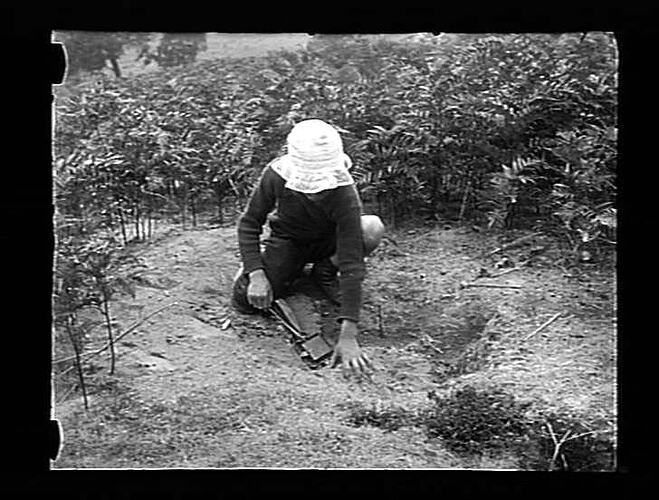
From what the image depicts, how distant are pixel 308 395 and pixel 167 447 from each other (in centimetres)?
34

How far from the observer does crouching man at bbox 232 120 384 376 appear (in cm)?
243

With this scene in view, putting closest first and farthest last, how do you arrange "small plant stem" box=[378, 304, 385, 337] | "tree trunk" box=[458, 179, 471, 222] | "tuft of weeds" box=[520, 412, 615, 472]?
"tuft of weeds" box=[520, 412, 615, 472], "small plant stem" box=[378, 304, 385, 337], "tree trunk" box=[458, 179, 471, 222]

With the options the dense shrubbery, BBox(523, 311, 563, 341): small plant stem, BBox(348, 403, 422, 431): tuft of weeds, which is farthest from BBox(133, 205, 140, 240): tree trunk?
BBox(523, 311, 563, 341): small plant stem

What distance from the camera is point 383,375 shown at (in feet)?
8.02

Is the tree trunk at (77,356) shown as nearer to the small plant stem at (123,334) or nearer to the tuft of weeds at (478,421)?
the small plant stem at (123,334)

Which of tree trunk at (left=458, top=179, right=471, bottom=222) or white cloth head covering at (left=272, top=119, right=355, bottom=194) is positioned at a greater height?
white cloth head covering at (left=272, top=119, right=355, bottom=194)

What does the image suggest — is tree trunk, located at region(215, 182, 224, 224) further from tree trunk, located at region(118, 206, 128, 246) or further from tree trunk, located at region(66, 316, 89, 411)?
tree trunk, located at region(66, 316, 89, 411)

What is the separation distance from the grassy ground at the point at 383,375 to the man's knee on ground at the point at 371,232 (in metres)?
0.09

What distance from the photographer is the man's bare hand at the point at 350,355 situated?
96.7 inches

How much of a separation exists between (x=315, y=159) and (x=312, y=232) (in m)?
0.20

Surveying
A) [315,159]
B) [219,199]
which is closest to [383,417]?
[315,159]

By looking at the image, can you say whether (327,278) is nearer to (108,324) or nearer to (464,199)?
(464,199)

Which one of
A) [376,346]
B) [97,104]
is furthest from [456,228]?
[97,104]
